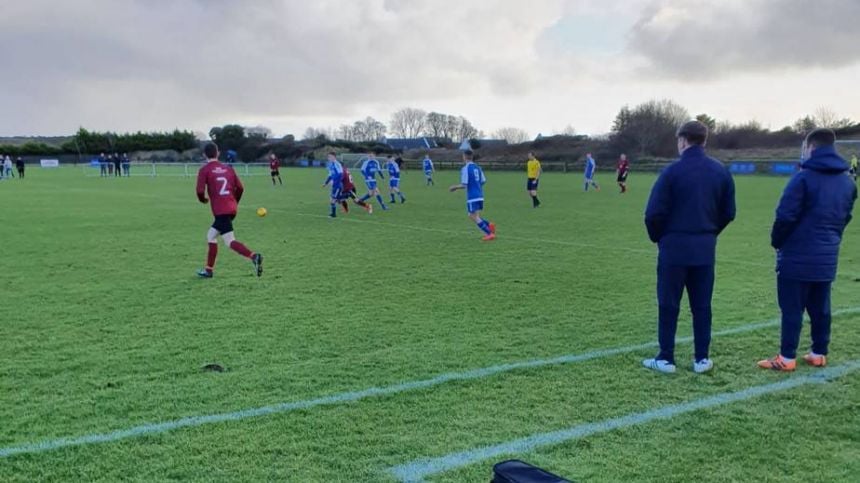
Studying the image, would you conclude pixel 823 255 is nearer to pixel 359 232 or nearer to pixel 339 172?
pixel 359 232

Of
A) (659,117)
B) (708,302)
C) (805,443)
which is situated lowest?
(805,443)

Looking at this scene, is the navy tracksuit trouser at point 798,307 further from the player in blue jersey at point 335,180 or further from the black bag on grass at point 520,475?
the player in blue jersey at point 335,180

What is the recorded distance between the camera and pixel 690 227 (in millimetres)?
4984

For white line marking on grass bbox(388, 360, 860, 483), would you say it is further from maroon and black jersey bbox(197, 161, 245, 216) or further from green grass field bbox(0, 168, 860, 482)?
maroon and black jersey bbox(197, 161, 245, 216)

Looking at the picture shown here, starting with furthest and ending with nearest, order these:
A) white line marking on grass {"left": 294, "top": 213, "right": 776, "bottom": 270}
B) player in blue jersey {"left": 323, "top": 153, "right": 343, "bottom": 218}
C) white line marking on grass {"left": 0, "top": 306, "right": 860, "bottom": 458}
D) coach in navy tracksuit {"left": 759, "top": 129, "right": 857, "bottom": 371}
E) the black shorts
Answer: player in blue jersey {"left": 323, "top": 153, "right": 343, "bottom": 218}, white line marking on grass {"left": 294, "top": 213, "right": 776, "bottom": 270}, the black shorts, coach in navy tracksuit {"left": 759, "top": 129, "right": 857, "bottom": 371}, white line marking on grass {"left": 0, "top": 306, "right": 860, "bottom": 458}

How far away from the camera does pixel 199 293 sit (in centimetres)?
841

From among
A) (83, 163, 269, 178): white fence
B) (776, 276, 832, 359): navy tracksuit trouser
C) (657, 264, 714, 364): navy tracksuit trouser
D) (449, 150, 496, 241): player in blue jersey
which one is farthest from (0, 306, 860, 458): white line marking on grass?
(83, 163, 269, 178): white fence

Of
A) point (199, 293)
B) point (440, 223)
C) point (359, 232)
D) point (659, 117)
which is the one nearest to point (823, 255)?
point (199, 293)

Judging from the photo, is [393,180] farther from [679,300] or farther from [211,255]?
[679,300]

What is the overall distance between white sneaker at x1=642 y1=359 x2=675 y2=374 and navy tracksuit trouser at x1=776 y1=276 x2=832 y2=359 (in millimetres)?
962

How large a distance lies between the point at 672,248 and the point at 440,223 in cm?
1221

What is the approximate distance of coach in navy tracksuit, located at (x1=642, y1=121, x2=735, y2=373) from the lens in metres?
4.94

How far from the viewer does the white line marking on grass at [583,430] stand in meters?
3.60

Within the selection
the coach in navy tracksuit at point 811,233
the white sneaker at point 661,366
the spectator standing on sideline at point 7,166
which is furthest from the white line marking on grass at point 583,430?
the spectator standing on sideline at point 7,166
